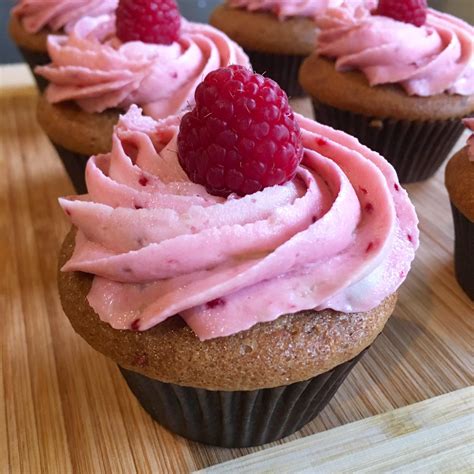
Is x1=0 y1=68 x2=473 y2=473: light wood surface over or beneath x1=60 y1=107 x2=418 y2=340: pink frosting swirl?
beneath

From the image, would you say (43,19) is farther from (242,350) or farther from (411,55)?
(242,350)

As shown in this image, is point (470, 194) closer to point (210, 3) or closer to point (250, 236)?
point (250, 236)

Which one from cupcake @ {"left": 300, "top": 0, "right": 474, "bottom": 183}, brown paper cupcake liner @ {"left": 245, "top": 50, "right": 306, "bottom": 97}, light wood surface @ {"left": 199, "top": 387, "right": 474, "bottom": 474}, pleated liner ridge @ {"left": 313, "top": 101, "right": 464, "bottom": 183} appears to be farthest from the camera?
brown paper cupcake liner @ {"left": 245, "top": 50, "right": 306, "bottom": 97}

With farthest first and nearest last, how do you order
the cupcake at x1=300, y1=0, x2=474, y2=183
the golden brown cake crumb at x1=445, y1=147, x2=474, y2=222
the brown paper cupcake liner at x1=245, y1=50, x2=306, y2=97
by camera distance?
the brown paper cupcake liner at x1=245, y1=50, x2=306, y2=97 < the cupcake at x1=300, y1=0, x2=474, y2=183 < the golden brown cake crumb at x1=445, y1=147, x2=474, y2=222

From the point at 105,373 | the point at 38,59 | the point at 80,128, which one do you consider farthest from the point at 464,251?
the point at 38,59

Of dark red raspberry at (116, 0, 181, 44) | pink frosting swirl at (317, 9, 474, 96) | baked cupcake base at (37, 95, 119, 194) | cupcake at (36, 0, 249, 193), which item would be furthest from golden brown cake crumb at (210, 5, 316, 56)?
baked cupcake base at (37, 95, 119, 194)

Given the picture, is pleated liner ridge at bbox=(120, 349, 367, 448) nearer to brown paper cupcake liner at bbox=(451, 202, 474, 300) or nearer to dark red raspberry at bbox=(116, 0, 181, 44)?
brown paper cupcake liner at bbox=(451, 202, 474, 300)
